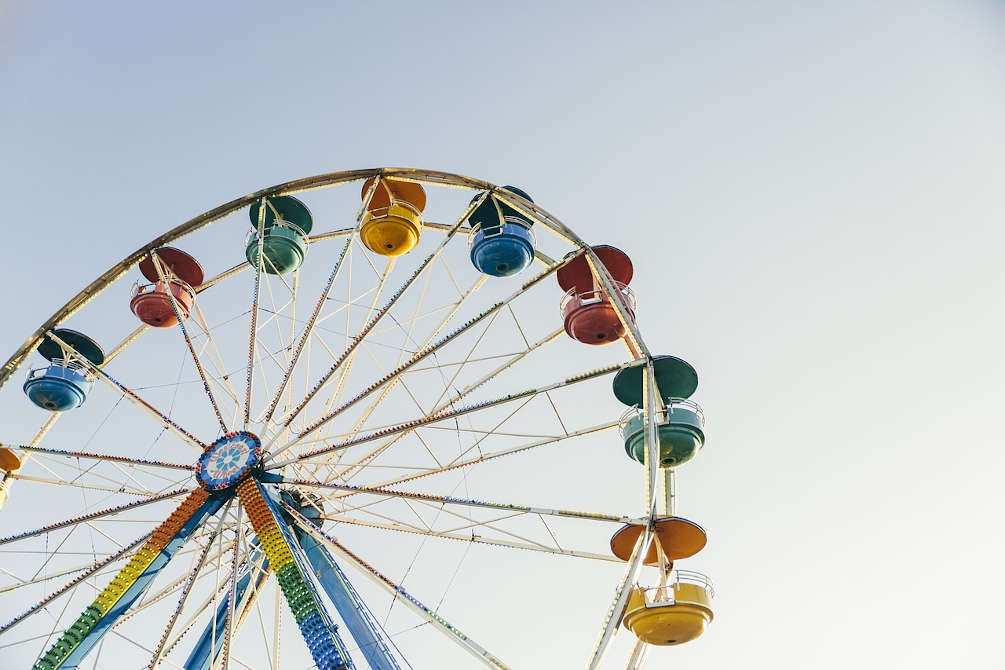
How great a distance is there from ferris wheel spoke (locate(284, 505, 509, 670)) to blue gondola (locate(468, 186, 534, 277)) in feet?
14.1

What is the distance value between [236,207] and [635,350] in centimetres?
606

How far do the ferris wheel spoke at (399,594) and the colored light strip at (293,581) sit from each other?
421mm

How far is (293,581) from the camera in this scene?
32.2ft

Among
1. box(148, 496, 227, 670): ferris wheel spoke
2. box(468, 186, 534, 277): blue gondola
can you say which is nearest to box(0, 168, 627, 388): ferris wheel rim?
box(468, 186, 534, 277): blue gondola

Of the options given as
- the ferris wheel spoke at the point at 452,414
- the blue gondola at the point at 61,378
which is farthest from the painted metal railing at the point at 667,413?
the blue gondola at the point at 61,378

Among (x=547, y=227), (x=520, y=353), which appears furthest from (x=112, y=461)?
(x=547, y=227)

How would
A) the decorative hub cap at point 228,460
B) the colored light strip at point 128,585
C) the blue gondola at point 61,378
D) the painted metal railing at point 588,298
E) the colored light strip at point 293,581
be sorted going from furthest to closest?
1. the blue gondola at point 61,378
2. the painted metal railing at point 588,298
3. the decorative hub cap at point 228,460
4. the colored light strip at point 128,585
5. the colored light strip at point 293,581

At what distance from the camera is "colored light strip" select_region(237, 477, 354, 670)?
8938mm

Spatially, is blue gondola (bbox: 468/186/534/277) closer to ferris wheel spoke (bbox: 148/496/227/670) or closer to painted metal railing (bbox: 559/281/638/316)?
painted metal railing (bbox: 559/281/638/316)

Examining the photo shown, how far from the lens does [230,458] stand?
11617 millimetres

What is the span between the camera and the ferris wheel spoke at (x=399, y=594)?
917 cm

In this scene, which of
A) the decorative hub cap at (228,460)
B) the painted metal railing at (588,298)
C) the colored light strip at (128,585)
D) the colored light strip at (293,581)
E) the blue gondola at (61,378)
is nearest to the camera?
the colored light strip at (293,581)

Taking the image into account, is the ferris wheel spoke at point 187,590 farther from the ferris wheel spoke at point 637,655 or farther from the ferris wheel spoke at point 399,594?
the ferris wheel spoke at point 637,655

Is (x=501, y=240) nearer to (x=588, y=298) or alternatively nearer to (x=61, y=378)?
(x=588, y=298)
